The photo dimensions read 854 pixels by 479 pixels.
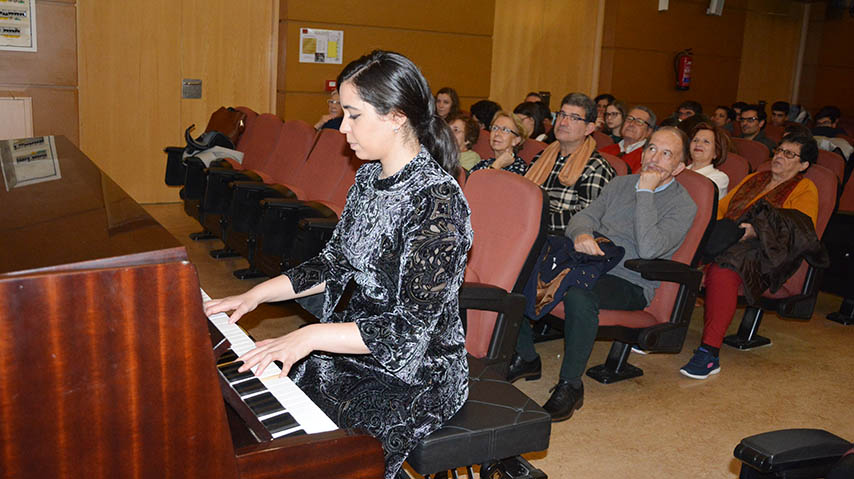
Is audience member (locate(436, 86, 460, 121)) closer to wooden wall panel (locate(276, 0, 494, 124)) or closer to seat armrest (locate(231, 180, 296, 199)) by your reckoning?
wooden wall panel (locate(276, 0, 494, 124))

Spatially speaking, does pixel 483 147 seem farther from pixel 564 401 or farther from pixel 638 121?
pixel 564 401

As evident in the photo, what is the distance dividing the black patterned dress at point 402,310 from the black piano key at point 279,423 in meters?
0.24

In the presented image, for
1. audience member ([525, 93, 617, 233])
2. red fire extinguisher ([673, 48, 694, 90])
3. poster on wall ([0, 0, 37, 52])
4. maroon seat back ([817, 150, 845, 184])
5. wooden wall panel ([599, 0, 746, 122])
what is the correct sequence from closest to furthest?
1. audience member ([525, 93, 617, 233])
2. maroon seat back ([817, 150, 845, 184])
3. poster on wall ([0, 0, 37, 52])
4. wooden wall panel ([599, 0, 746, 122])
5. red fire extinguisher ([673, 48, 694, 90])

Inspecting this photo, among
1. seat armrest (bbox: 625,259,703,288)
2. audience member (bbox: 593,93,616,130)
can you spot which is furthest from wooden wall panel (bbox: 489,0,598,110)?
Result: seat armrest (bbox: 625,259,703,288)

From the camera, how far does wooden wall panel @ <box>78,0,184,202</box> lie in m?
6.39

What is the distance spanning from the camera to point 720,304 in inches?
134

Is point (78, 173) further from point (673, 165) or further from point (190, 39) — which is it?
point (190, 39)

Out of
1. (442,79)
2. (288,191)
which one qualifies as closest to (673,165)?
(288,191)

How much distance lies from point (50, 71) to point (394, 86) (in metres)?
5.69

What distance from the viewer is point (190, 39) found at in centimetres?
679

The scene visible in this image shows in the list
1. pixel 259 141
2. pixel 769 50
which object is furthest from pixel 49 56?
pixel 769 50

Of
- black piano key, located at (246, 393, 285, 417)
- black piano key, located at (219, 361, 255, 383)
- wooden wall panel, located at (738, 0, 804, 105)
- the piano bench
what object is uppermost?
wooden wall panel, located at (738, 0, 804, 105)

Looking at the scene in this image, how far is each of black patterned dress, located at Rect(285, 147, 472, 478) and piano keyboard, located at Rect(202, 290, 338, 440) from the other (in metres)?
0.19

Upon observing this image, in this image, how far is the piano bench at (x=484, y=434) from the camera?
1.55 meters
